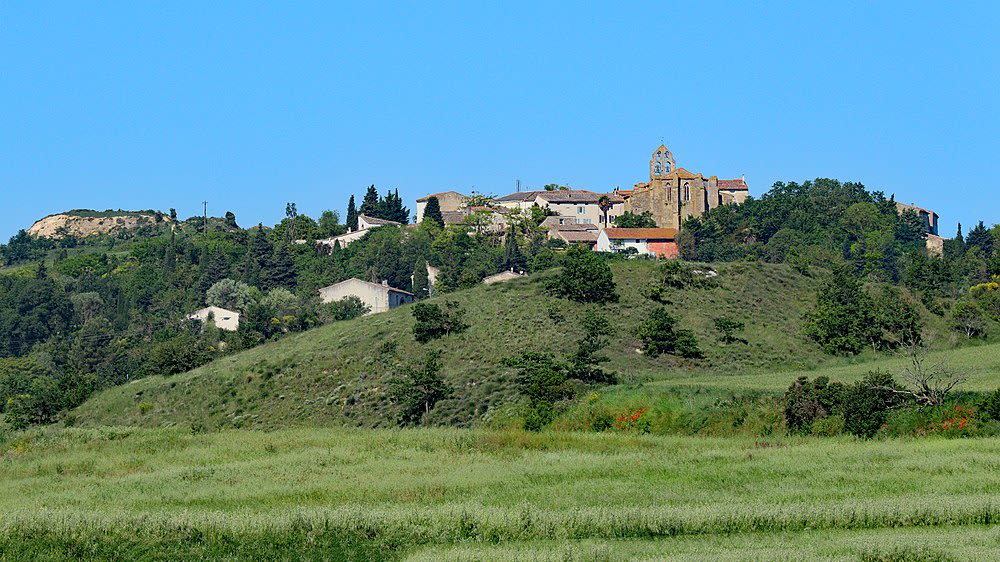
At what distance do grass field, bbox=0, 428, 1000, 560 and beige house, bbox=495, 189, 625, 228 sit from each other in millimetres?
141034

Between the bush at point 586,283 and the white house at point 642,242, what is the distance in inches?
3045

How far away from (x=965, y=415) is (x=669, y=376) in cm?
2330

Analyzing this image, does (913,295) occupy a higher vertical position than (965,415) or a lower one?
higher

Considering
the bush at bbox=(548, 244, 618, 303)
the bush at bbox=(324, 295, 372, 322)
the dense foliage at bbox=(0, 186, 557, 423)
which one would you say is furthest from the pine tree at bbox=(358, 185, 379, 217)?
the bush at bbox=(548, 244, 618, 303)

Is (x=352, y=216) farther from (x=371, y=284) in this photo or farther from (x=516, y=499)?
(x=516, y=499)

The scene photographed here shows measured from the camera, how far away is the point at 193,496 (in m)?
35.5

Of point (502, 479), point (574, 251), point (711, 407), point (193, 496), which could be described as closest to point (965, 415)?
point (711, 407)

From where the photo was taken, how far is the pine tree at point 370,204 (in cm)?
19012

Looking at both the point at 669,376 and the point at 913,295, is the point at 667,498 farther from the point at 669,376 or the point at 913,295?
the point at 913,295

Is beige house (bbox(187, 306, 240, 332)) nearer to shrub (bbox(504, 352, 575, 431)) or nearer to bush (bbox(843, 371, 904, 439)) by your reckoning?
shrub (bbox(504, 352, 575, 431))

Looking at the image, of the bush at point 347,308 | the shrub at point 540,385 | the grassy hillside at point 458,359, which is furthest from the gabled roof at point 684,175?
the shrub at point 540,385

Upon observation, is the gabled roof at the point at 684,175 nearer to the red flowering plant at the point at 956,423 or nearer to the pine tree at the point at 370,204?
the pine tree at the point at 370,204

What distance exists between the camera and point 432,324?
79.2 m

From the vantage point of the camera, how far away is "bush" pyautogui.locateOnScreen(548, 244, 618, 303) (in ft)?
282
